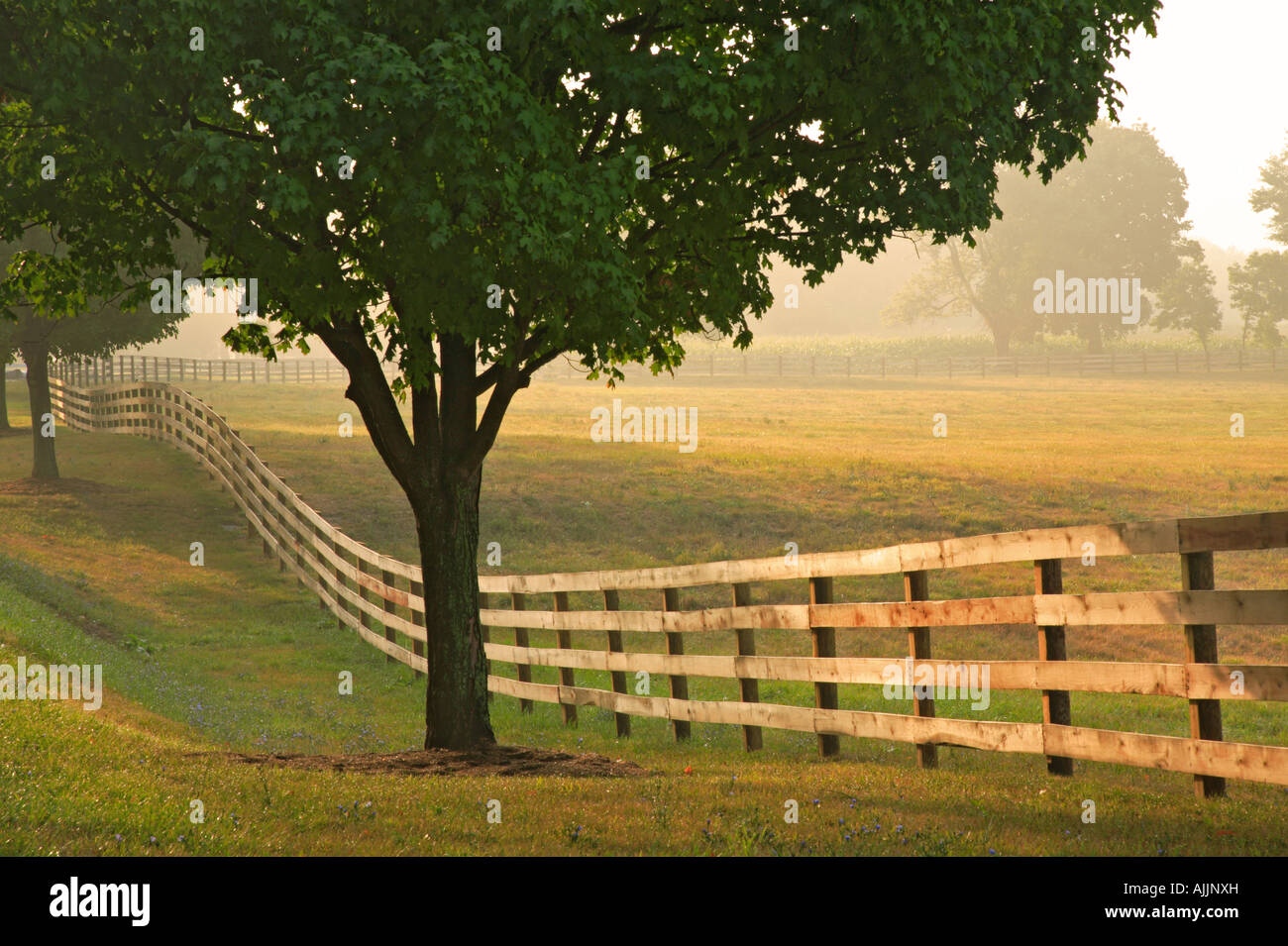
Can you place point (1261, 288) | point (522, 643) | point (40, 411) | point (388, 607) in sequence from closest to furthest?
point (522, 643) < point (388, 607) < point (40, 411) < point (1261, 288)

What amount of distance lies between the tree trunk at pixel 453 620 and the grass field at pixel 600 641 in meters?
1.53

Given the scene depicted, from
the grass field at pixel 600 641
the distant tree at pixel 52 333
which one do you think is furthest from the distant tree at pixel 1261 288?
the distant tree at pixel 52 333

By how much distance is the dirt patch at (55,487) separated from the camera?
27.2 metres

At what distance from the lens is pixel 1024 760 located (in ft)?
30.6

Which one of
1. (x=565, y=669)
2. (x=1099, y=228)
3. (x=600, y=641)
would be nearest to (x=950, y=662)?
(x=565, y=669)

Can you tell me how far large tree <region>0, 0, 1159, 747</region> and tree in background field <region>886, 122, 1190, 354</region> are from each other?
7438cm

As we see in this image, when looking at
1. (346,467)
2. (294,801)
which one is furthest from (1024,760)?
(346,467)

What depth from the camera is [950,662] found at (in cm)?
829

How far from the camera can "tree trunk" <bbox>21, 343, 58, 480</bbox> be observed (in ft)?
93.5

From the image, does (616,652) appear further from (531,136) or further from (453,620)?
(531,136)

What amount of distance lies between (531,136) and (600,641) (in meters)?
12.7

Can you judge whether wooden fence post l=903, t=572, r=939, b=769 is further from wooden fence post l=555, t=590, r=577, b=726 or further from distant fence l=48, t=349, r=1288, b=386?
distant fence l=48, t=349, r=1288, b=386

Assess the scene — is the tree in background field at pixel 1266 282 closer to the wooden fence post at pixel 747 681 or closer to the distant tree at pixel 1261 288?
the distant tree at pixel 1261 288
